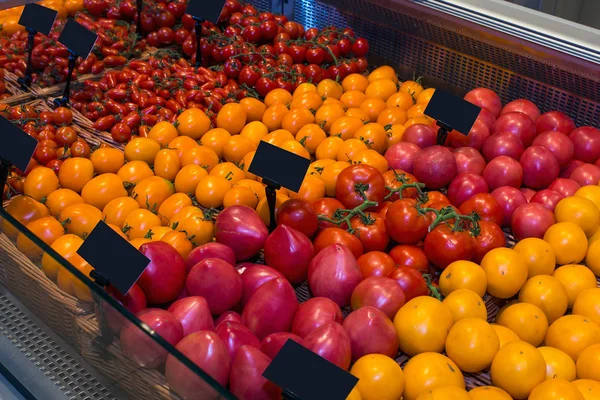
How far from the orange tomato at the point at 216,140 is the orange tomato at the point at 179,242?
74 centimetres

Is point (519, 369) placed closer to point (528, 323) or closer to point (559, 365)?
point (559, 365)

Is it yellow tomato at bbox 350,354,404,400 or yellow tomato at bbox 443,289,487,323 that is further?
yellow tomato at bbox 443,289,487,323

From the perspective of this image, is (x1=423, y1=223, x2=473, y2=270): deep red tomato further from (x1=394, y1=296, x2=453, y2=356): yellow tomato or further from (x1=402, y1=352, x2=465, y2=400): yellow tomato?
(x1=402, y1=352, x2=465, y2=400): yellow tomato

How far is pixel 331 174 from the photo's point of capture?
104 inches

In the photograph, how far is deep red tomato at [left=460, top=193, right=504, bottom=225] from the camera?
2.41 meters

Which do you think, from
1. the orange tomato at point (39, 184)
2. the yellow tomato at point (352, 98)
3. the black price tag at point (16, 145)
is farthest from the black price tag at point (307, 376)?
the yellow tomato at point (352, 98)

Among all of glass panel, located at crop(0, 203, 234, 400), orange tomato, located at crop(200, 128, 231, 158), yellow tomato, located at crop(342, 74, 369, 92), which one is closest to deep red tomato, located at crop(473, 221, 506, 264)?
glass panel, located at crop(0, 203, 234, 400)

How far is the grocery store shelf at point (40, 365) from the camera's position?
189cm

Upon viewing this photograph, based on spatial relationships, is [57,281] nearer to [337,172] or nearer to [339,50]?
[337,172]

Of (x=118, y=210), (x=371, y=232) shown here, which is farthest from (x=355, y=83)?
(x=118, y=210)

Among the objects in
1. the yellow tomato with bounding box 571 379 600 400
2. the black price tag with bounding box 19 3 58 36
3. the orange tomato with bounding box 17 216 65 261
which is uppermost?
the yellow tomato with bounding box 571 379 600 400

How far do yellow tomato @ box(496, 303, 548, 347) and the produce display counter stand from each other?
6.5 inches

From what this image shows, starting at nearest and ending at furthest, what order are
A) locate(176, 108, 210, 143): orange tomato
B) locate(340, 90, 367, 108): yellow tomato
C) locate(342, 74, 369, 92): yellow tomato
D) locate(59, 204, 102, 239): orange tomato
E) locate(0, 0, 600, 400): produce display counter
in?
locate(0, 0, 600, 400): produce display counter, locate(59, 204, 102, 239): orange tomato, locate(176, 108, 210, 143): orange tomato, locate(340, 90, 367, 108): yellow tomato, locate(342, 74, 369, 92): yellow tomato

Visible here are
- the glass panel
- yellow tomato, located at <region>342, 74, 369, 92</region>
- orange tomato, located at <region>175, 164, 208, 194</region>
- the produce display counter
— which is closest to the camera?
the glass panel
